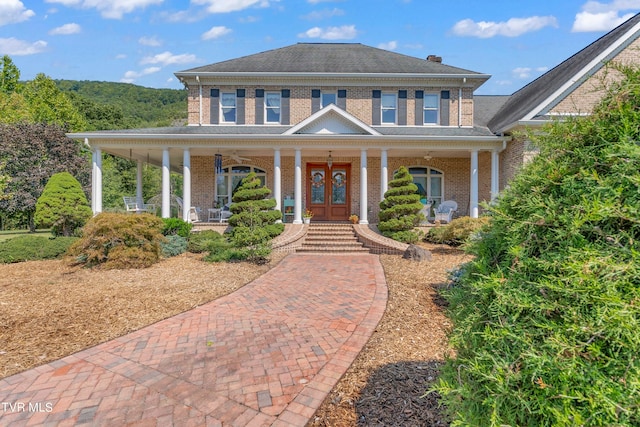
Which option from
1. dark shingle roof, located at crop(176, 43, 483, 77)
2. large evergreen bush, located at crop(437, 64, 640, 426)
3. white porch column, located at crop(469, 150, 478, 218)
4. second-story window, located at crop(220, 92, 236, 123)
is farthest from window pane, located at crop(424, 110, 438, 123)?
large evergreen bush, located at crop(437, 64, 640, 426)

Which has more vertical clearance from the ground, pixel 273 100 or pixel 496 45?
pixel 496 45

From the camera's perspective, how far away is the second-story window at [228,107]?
15273mm

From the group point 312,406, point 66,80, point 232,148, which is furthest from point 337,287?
point 66,80

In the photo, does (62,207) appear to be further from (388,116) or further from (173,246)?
(388,116)

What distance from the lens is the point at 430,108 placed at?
15336 mm

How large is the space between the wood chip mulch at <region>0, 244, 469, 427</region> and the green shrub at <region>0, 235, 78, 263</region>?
0.84 metres

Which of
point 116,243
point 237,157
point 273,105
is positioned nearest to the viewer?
point 116,243

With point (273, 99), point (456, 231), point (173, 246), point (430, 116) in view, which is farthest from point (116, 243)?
point (430, 116)

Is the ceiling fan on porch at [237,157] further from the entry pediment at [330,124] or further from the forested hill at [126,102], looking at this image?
the forested hill at [126,102]

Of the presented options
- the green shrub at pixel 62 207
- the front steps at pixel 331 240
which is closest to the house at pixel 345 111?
the green shrub at pixel 62 207

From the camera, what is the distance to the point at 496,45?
12812 mm

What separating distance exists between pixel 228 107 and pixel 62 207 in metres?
7.94

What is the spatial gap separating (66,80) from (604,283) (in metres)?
76.2

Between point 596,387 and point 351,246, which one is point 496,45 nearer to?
point 351,246
